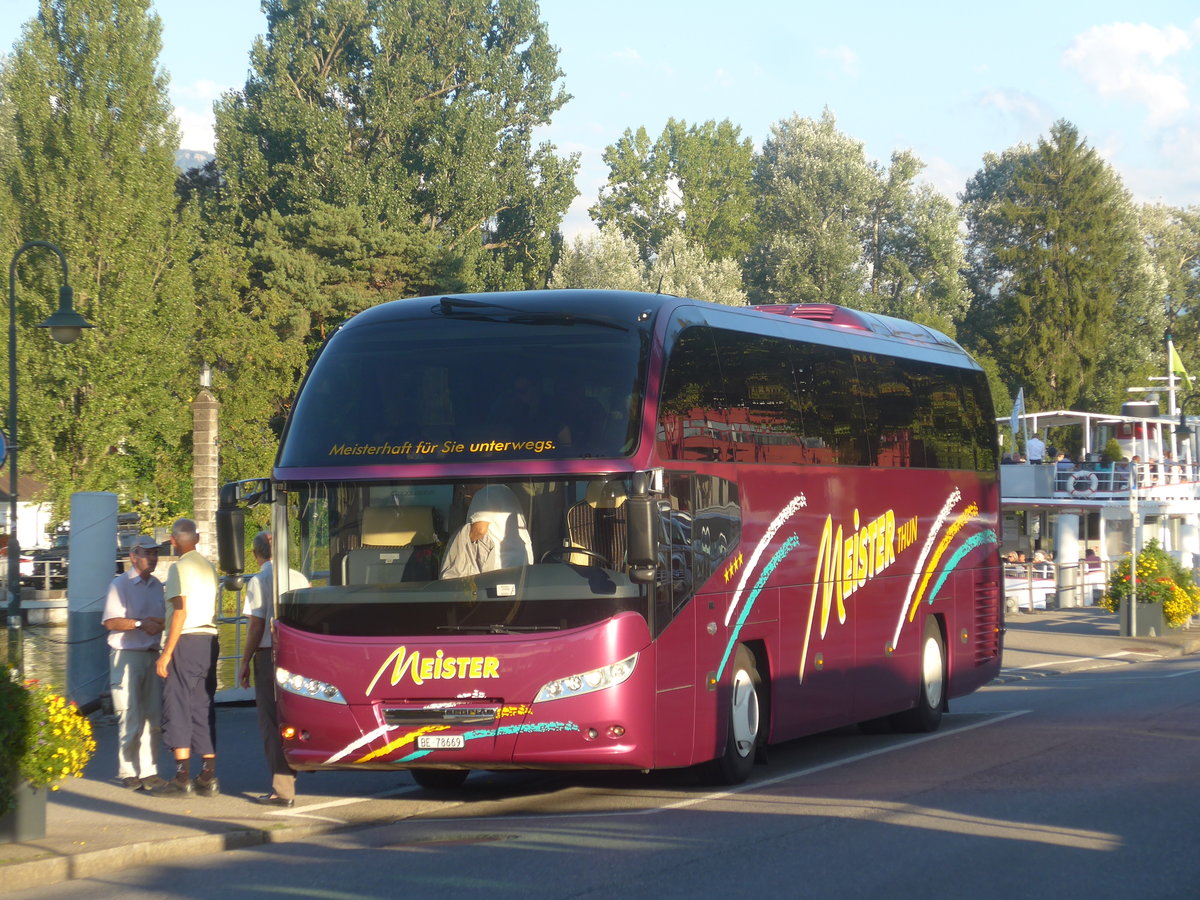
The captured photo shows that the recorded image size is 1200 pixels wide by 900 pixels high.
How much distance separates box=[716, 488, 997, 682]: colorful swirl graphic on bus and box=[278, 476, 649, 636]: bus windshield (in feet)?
5.76

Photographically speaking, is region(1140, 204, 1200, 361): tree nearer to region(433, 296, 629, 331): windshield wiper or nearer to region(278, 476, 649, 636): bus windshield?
region(433, 296, 629, 331): windshield wiper

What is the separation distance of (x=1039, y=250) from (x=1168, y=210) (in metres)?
19.9

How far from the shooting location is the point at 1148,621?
30891 mm

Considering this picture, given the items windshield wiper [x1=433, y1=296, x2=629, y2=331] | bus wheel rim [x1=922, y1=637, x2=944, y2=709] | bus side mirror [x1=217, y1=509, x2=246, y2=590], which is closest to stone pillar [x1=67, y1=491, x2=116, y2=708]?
bus side mirror [x1=217, y1=509, x2=246, y2=590]

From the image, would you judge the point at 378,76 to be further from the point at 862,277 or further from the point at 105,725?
the point at 105,725

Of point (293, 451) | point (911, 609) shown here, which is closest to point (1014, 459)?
point (911, 609)

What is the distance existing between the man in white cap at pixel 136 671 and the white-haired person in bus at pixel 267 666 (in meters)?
0.74

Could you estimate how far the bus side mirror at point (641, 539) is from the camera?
1031cm

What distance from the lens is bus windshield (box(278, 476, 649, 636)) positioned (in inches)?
426

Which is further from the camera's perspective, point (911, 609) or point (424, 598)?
point (911, 609)

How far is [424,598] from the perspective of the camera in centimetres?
1088

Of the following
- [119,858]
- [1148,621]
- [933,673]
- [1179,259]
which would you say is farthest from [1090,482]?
[1179,259]

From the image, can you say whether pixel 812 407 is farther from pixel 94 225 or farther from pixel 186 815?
pixel 94 225

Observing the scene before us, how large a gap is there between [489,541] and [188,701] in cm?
276
